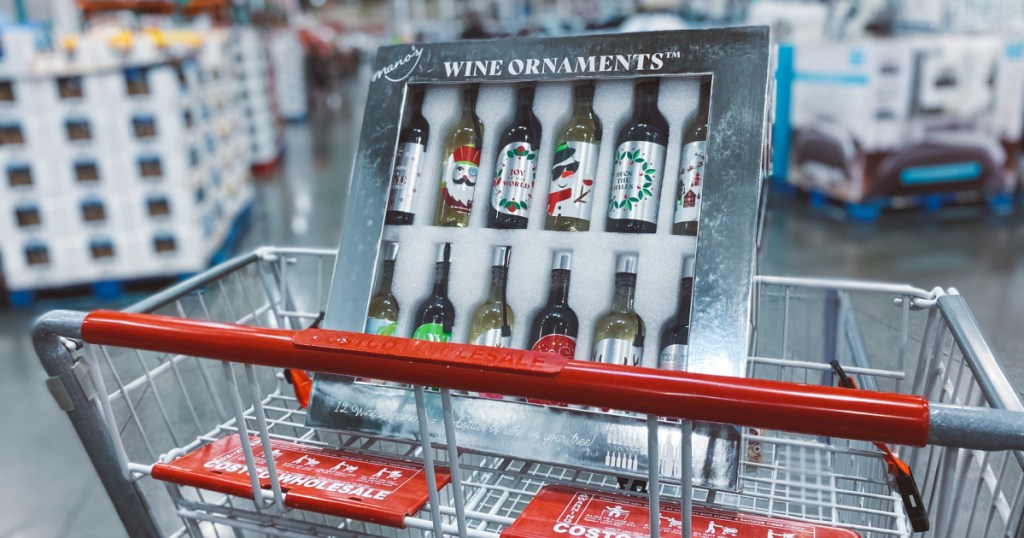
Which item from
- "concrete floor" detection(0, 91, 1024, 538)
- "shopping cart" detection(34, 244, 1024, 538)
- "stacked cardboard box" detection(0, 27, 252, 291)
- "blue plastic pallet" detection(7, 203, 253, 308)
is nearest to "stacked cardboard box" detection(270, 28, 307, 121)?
"concrete floor" detection(0, 91, 1024, 538)

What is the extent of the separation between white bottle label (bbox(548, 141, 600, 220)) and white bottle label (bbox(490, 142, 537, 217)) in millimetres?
39

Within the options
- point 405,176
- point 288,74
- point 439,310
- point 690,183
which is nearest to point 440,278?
point 439,310

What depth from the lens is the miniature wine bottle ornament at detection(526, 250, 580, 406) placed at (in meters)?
1.10

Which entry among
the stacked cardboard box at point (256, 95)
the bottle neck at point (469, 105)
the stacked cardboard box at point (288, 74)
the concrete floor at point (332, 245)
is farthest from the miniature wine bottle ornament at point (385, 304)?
the stacked cardboard box at point (288, 74)

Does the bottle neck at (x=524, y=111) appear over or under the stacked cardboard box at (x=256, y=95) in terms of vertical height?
under

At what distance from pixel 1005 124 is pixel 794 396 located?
6.16 meters

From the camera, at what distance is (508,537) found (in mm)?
851

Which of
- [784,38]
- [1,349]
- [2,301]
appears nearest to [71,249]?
[2,301]

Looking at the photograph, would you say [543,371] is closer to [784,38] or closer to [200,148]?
[200,148]

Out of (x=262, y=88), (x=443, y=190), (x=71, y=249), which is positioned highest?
(x=262, y=88)

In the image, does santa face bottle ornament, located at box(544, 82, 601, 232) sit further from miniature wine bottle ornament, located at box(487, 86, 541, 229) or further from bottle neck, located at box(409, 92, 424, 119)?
bottle neck, located at box(409, 92, 424, 119)

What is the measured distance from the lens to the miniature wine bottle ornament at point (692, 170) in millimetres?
1060

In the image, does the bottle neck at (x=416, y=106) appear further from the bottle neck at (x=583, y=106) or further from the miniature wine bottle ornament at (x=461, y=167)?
the bottle neck at (x=583, y=106)

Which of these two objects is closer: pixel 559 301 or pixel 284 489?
pixel 284 489
